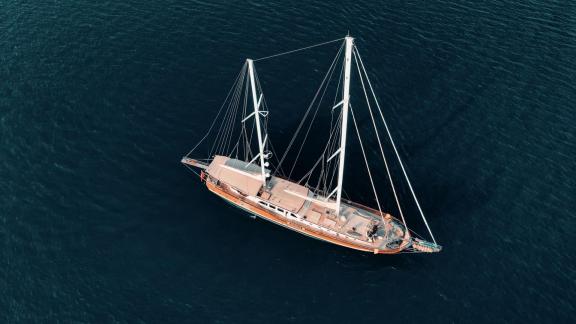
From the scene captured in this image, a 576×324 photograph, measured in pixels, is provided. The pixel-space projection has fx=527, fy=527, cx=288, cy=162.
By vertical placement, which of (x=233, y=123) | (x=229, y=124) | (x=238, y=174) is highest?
(x=233, y=123)

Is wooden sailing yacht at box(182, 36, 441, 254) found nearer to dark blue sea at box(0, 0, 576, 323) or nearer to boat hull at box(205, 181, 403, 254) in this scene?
boat hull at box(205, 181, 403, 254)

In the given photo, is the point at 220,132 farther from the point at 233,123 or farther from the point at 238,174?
the point at 238,174

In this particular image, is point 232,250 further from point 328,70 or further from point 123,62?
point 123,62

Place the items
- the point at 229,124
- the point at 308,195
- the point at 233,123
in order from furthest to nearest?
the point at 233,123
the point at 229,124
the point at 308,195

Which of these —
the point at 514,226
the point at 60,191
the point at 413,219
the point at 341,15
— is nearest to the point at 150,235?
the point at 60,191

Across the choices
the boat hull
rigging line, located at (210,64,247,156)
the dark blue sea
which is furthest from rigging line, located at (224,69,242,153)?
the boat hull

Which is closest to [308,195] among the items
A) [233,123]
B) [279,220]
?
[279,220]

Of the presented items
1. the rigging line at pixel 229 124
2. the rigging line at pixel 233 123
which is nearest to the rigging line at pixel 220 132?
the rigging line at pixel 229 124

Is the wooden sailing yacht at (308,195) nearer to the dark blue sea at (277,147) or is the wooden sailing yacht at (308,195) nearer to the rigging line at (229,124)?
the rigging line at (229,124)

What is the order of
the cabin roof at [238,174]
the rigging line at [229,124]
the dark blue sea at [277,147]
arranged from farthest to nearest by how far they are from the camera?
the rigging line at [229,124]
the cabin roof at [238,174]
the dark blue sea at [277,147]
